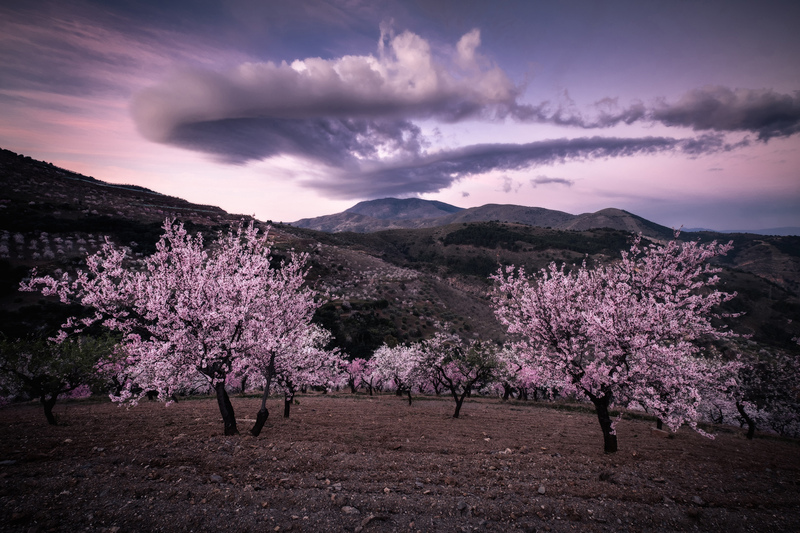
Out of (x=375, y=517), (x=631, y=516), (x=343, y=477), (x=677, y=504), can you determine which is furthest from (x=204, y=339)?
(x=677, y=504)

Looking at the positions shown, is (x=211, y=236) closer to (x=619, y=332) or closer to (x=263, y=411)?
(x=263, y=411)

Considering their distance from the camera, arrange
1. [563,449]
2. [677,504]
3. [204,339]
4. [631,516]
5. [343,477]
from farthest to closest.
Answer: [563,449]
[204,339]
[343,477]
[677,504]
[631,516]

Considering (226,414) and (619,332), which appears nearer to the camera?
(619,332)

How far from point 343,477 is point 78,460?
10.3 metres

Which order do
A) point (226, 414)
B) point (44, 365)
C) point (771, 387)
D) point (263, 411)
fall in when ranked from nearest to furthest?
point (226, 414) < point (263, 411) < point (44, 365) < point (771, 387)

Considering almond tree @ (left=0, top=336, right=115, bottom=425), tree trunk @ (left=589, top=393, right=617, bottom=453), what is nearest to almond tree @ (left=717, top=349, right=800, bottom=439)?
tree trunk @ (left=589, top=393, right=617, bottom=453)

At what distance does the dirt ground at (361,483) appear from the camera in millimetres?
8812

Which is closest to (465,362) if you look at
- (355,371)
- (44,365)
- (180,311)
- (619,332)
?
(619,332)

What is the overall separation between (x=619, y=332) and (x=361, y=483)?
42.8 ft

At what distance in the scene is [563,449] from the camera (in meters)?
17.2

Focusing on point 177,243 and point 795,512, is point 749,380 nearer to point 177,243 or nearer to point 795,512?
point 795,512

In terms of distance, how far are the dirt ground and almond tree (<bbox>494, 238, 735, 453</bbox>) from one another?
317 centimetres

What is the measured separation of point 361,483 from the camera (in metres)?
11.3

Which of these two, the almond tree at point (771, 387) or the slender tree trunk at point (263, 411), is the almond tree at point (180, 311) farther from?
the almond tree at point (771, 387)
